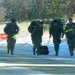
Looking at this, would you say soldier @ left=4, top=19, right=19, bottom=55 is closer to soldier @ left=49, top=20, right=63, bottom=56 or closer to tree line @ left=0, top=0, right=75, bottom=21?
soldier @ left=49, top=20, right=63, bottom=56

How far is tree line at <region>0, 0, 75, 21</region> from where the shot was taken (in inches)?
2125

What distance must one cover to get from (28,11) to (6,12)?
21.2ft

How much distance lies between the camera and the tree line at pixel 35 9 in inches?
2125

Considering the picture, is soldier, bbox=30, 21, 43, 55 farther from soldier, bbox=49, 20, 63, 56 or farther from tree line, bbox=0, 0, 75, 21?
tree line, bbox=0, 0, 75, 21

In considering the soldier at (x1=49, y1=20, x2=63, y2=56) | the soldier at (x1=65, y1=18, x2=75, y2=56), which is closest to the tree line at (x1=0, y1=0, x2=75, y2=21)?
the soldier at (x1=49, y1=20, x2=63, y2=56)

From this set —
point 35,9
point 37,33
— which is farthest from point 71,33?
point 35,9

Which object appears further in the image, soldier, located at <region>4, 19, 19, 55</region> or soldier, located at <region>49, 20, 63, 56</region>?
soldier, located at <region>4, 19, 19, 55</region>

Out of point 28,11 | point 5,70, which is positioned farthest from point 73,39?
point 28,11

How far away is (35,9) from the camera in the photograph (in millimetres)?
66312

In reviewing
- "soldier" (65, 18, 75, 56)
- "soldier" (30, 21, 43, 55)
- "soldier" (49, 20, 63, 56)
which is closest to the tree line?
"soldier" (30, 21, 43, 55)

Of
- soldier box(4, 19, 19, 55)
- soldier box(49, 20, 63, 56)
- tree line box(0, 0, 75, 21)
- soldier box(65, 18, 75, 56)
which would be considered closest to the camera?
soldier box(65, 18, 75, 56)

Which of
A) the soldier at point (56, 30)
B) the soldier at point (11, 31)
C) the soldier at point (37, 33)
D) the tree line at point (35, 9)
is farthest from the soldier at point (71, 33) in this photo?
the tree line at point (35, 9)

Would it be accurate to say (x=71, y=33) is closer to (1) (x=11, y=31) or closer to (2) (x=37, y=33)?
(2) (x=37, y=33)

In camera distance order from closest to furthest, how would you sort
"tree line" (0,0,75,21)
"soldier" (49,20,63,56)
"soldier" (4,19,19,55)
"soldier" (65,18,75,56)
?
1. "soldier" (65,18,75,56)
2. "soldier" (49,20,63,56)
3. "soldier" (4,19,19,55)
4. "tree line" (0,0,75,21)
